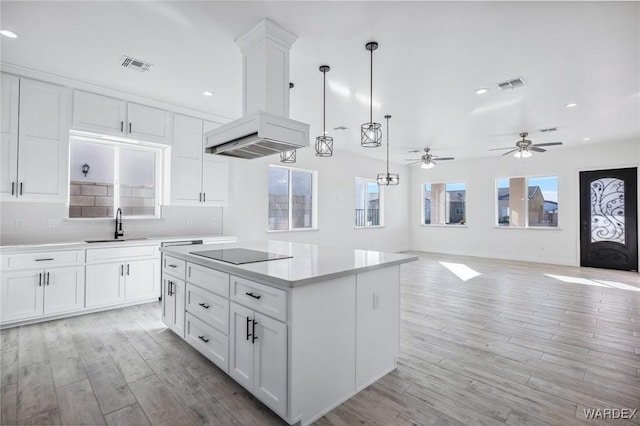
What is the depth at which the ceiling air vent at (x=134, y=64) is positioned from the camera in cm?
319

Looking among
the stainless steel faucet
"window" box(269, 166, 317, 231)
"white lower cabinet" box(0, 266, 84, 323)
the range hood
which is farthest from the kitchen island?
"window" box(269, 166, 317, 231)

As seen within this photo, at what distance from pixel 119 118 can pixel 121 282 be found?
2.08 meters

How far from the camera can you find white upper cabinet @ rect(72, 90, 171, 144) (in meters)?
3.80

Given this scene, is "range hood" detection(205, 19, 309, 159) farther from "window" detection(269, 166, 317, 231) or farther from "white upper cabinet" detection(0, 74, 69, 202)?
"window" detection(269, 166, 317, 231)

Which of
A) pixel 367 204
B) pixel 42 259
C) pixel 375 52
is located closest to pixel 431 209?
pixel 367 204

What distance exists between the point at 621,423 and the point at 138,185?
5.49 metres

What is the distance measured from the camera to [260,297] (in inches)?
74.5

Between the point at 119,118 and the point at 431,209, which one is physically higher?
the point at 119,118

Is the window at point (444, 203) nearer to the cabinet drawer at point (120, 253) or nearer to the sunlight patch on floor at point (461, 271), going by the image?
the sunlight patch on floor at point (461, 271)

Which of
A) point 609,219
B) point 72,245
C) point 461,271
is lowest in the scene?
point 461,271

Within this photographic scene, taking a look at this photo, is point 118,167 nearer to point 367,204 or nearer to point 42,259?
point 42,259

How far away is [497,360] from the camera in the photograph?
261 centimetres

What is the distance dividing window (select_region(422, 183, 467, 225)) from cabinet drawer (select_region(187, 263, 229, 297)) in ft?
27.1

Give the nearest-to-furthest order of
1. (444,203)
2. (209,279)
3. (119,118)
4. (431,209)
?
1. (209,279)
2. (119,118)
3. (444,203)
4. (431,209)
